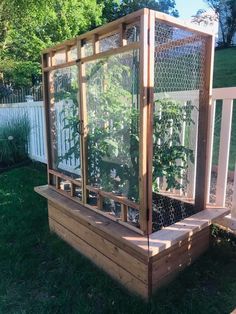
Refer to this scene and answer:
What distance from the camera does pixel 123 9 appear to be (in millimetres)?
20844

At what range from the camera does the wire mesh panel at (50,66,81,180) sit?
249 centimetres

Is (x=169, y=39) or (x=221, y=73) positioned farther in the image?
(x=221, y=73)

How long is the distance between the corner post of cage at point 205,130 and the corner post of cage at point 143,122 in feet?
2.40

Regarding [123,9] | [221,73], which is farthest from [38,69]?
[123,9]

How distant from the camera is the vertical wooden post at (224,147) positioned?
2.25 metres

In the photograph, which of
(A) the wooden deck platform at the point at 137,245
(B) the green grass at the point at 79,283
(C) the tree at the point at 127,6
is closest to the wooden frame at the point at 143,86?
(A) the wooden deck platform at the point at 137,245

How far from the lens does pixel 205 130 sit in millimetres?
2293

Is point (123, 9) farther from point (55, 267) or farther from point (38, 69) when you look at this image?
point (55, 267)

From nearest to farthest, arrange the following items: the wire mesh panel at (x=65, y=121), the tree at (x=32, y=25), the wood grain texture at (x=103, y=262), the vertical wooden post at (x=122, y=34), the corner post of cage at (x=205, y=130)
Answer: the vertical wooden post at (x=122, y=34) → the wood grain texture at (x=103, y=262) → the corner post of cage at (x=205, y=130) → the wire mesh panel at (x=65, y=121) → the tree at (x=32, y=25)

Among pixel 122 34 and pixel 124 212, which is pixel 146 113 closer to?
pixel 122 34

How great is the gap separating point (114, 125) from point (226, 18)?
1866 cm

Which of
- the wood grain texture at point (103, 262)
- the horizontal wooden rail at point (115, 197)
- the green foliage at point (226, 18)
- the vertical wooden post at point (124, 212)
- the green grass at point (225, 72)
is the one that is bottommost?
the wood grain texture at point (103, 262)

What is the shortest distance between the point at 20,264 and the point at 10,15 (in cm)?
1031

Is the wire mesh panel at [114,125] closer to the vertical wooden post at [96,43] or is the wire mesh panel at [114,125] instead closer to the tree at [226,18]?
the vertical wooden post at [96,43]
